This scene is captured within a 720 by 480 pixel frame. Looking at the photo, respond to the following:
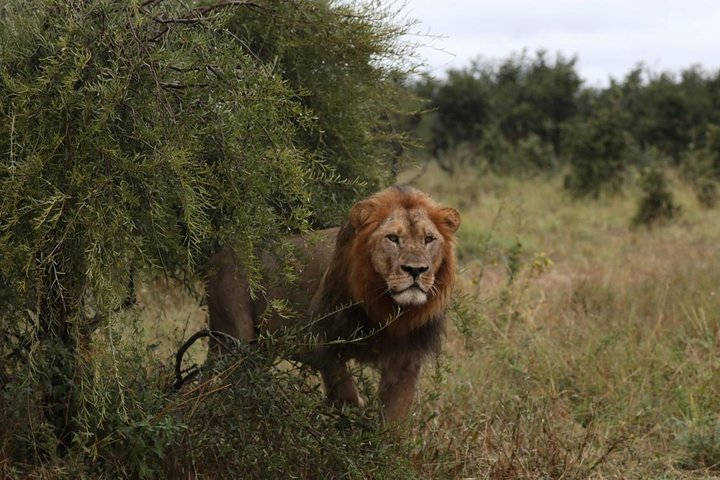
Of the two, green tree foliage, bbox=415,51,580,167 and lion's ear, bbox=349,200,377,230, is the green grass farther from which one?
green tree foliage, bbox=415,51,580,167

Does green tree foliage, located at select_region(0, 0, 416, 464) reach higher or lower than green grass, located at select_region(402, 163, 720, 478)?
higher

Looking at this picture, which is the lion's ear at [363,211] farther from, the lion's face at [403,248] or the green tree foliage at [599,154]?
the green tree foliage at [599,154]

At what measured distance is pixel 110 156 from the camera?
3.74 meters

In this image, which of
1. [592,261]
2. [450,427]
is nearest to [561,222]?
[592,261]

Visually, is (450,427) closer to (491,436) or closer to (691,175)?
(491,436)

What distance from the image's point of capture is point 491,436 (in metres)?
5.18

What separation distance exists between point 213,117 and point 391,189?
1.07m

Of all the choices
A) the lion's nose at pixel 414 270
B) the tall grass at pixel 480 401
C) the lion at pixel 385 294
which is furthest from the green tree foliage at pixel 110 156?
the lion's nose at pixel 414 270

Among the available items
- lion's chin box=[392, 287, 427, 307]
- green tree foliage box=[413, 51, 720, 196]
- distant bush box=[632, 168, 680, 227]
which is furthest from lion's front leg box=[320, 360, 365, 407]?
green tree foliage box=[413, 51, 720, 196]

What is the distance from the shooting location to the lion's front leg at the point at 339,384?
4.88 meters

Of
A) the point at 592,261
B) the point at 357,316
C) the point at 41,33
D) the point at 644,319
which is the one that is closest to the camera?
the point at 41,33

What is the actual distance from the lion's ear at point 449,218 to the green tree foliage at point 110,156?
28.0 inches

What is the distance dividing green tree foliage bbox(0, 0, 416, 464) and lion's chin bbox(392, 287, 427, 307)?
535mm

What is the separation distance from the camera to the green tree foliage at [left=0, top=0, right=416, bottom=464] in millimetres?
3709
